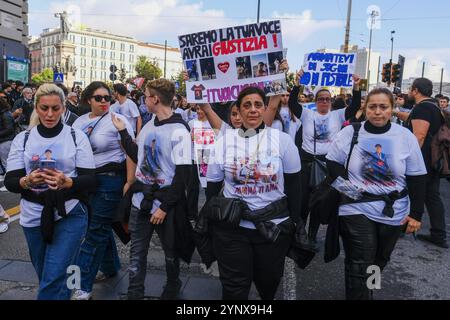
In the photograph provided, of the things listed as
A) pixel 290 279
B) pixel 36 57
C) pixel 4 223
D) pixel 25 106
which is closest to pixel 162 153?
pixel 290 279

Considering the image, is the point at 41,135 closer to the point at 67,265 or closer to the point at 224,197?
the point at 67,265

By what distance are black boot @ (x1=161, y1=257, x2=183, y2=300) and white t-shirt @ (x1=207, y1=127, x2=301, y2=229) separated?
1.05 meters

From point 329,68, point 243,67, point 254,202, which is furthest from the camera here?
point 329,68

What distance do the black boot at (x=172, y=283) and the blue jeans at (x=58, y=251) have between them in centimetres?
94

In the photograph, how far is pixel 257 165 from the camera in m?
3.11

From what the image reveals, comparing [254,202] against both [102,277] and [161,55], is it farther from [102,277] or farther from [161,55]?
[161,55]

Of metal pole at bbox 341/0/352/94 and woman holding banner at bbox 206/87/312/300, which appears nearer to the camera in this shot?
woman holding banner at bbox 206/87/312/300

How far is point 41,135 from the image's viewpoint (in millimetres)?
3174

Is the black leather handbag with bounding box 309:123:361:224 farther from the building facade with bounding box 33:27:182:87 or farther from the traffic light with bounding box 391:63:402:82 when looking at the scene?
the building facade with bounding box 33:27:182:87

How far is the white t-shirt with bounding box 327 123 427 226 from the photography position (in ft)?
11.2

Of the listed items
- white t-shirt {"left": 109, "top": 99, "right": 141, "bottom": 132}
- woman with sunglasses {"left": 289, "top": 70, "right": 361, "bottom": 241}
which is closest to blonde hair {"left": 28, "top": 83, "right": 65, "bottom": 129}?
woman with sunglasses {"left": 289, "top": 70, "right": 361, "bottom": 241}

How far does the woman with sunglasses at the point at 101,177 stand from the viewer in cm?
388

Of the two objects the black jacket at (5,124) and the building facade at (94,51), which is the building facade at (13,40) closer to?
the black jacket at (5,124)

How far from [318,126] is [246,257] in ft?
10.3
